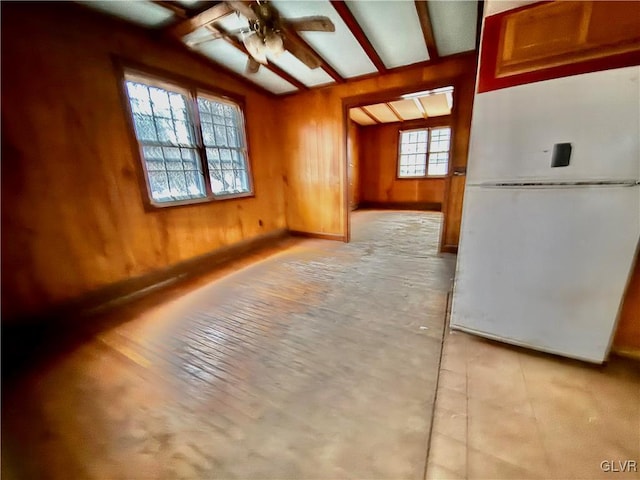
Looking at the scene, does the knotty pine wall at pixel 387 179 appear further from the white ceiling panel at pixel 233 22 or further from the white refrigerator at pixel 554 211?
the white refrigerator at pixel 554 211

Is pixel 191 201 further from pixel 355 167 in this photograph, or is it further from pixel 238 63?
pixel 355 167

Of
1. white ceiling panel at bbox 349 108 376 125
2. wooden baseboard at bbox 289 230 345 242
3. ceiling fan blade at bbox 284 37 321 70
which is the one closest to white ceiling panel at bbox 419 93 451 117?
white ceiling panel at bbox 349 108 376 125

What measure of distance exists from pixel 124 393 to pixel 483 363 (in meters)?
2.23

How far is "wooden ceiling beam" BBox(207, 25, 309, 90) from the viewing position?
8.44 feet

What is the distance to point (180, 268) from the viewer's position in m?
3.14

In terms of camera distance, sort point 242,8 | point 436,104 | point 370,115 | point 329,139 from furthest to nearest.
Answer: point 370,115 < point 436,104 < point 329,139 < point 242,8

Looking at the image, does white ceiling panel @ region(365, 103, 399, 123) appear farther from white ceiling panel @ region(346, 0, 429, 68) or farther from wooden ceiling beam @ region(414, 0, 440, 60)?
wooden ceiling beam @ region(414, 0, 440, 60)

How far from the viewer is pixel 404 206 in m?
8.10

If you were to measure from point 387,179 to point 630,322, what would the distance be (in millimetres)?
7168

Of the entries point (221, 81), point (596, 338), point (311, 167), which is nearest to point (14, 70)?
point (221, 81)

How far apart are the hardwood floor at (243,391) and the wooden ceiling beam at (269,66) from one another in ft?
9.09

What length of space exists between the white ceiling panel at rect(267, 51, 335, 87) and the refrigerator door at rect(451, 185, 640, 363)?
9.46 ft

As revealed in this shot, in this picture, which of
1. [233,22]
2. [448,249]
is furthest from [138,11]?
[448,249]

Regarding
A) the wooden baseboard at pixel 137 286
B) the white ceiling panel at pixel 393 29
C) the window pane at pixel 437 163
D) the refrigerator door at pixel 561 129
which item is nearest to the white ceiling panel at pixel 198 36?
the white ceiling panel at pixel 393 29
